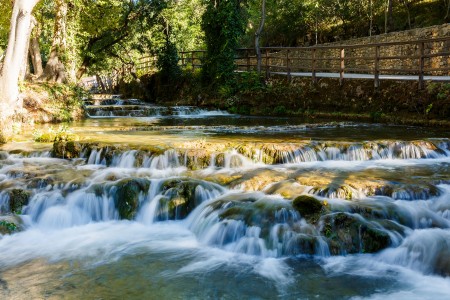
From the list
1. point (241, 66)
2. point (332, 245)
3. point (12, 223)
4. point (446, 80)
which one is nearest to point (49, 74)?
point (241, 66)

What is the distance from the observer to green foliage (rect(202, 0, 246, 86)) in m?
21.6

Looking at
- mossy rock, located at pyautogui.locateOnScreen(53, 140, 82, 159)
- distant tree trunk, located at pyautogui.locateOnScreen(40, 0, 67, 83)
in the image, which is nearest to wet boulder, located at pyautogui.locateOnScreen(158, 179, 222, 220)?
mossy rock, located at pyautogui.locateOnScreen(53, 140, 82, 159)

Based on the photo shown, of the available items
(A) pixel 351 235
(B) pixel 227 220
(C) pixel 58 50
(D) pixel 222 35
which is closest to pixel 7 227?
(B) pixel 227 220

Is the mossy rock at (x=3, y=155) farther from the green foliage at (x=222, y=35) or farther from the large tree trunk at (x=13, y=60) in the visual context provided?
the green foliage at (x=222, y=35)

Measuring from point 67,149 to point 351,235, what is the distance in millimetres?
6697

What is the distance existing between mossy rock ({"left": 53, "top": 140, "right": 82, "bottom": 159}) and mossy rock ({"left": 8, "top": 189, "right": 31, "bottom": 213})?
2471 millimetres

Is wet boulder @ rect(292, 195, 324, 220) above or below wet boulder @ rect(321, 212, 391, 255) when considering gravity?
above

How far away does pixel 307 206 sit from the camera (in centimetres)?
634

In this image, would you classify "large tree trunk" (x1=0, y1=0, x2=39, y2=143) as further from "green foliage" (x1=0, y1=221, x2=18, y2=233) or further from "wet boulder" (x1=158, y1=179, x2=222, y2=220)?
"wet boulder" (x1=158, y1=179, x2=222, y2=220)

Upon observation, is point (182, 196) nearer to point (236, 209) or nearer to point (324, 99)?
point (236, 209)

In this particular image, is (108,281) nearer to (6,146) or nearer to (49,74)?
(6,146)

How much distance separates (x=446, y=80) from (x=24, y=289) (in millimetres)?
12887

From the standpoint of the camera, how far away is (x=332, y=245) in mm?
5867

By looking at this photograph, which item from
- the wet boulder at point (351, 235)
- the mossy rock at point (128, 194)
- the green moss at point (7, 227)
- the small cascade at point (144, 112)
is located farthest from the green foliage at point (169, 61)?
the wet boulder at point (351, 235)
